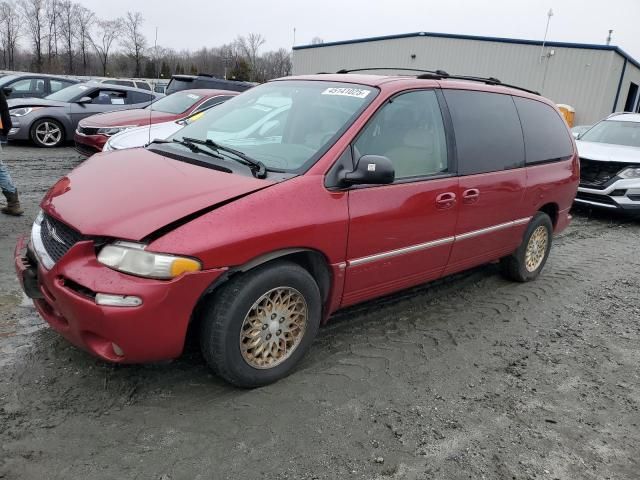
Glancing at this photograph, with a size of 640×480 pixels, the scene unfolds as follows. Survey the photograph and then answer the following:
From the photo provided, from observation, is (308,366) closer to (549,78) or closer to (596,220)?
(596,220)

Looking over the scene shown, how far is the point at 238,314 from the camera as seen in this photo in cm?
273

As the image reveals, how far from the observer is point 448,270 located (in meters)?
4.13

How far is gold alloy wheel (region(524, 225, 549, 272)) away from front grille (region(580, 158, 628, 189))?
4156 mm

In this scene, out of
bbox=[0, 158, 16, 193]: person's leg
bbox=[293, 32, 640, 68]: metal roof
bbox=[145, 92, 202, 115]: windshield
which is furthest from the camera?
bbox=[293, 32, 640, 68]: metal roof

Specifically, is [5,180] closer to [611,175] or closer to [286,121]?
[286,121]

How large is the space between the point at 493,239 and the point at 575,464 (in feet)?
7.01

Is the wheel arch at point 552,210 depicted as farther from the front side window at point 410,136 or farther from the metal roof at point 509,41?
the metal roof at point 509,41

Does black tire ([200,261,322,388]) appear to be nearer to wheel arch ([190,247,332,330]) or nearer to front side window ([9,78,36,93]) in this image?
wheel arch ([190,247,332,330])

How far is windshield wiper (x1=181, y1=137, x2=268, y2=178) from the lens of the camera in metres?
3.01

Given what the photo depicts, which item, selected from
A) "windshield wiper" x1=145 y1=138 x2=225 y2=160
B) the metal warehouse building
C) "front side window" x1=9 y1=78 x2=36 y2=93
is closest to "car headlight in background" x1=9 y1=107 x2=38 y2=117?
"front side window" x1=9 y1=78 x2=36 y2=93

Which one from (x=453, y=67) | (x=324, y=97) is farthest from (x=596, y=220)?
(x=453, y=67)

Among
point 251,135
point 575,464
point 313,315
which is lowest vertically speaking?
point 575,464

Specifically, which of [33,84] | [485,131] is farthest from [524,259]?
[33,84]

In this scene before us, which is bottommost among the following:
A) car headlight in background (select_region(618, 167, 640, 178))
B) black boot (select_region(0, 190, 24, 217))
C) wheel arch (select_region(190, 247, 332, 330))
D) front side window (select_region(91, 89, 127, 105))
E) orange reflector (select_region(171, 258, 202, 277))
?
black boot (select_region(0, 190, 24, 217))
